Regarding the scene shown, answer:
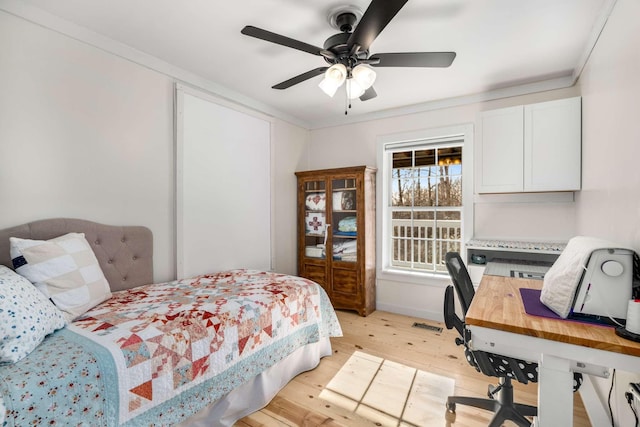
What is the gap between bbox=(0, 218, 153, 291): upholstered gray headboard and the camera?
6.09 feet

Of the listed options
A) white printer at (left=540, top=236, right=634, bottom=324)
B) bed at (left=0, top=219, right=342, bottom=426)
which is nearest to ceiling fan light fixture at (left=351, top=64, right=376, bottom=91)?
white printer at (left=540, top=236, right=634, bottom=324)

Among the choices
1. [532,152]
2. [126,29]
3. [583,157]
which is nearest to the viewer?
[126,29]

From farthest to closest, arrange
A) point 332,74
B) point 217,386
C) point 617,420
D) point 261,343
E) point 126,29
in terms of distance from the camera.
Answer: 1. point 126,29
2. point 261,343
3. point 332,74
4. point 217,386
5. point 617,420

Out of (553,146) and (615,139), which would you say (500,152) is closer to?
(553,146)

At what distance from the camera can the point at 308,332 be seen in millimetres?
2371

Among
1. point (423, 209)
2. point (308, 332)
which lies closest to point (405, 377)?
point (308, 332)

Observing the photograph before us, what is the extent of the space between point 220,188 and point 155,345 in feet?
6.15

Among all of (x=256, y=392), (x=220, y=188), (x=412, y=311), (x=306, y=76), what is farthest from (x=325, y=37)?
(x=412, y=311)

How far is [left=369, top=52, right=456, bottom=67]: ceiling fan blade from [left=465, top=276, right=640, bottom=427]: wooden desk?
1489mm

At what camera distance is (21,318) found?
1.23m

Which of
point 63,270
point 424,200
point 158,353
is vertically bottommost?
point 158,353

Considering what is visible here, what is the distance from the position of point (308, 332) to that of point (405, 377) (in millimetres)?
815

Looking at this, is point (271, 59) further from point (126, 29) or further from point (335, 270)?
point (335, 270)

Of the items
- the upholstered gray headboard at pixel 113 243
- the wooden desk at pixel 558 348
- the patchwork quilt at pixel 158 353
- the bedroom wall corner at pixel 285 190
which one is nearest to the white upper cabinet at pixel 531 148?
the wooden desk at pixel 558 348
